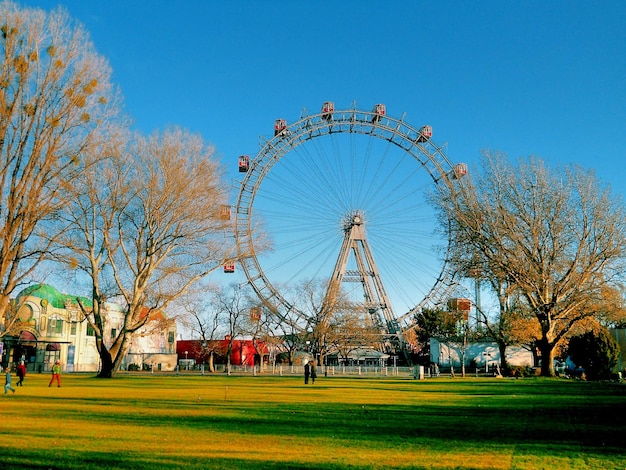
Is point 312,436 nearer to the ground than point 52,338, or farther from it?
nearer to the ground

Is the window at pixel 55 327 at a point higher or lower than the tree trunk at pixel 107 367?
higher

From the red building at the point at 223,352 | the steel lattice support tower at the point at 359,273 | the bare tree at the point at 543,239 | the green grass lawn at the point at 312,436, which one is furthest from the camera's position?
the red building at the point at 223,352

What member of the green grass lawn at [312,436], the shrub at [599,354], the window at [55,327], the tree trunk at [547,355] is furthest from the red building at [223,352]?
the green grass lawn at [312,436]

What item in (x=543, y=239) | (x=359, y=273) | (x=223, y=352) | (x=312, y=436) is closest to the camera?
(x=312, y=436)

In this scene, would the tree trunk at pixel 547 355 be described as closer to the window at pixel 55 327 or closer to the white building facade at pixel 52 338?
the white building facade at pixel 52 338

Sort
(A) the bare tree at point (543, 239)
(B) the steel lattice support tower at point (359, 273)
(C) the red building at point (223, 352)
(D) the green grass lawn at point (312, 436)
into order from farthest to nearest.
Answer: (C) the red building at point (223, 352), (B) the steel lattice support tower at point (359, 273), (A) the bare tree at point (543, 239), (D) the green grass lawn at point (312, 436)

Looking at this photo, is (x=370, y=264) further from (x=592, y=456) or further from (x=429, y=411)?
(x=592, y=456)

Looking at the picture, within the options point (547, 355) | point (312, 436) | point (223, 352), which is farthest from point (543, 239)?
point (223, 352)

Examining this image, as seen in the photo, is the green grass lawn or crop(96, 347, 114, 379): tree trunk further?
crop(96, 347, 114, 379): tree trunk

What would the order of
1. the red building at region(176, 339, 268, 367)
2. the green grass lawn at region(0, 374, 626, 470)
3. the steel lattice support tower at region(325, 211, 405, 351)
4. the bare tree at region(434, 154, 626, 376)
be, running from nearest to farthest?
the green grass lawn at region(0, 374, 626, 470) → the bare tree at region(434, 154, 626, 376) → the steel lattice support tower at region(325, 211, 405, 351) → the red building at region(176, 339, 268, 367)

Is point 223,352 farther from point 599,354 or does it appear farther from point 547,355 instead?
point 547,355

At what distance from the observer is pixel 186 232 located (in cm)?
3609

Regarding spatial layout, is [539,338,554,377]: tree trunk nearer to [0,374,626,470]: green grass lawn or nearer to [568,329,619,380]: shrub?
[568,329,619,380]: shrub

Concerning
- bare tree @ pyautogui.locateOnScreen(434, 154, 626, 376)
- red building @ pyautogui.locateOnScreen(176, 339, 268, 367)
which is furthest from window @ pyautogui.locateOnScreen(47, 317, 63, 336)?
bare tree @ pyautogui.locateOnScreen(434, 154, 626, 376)
